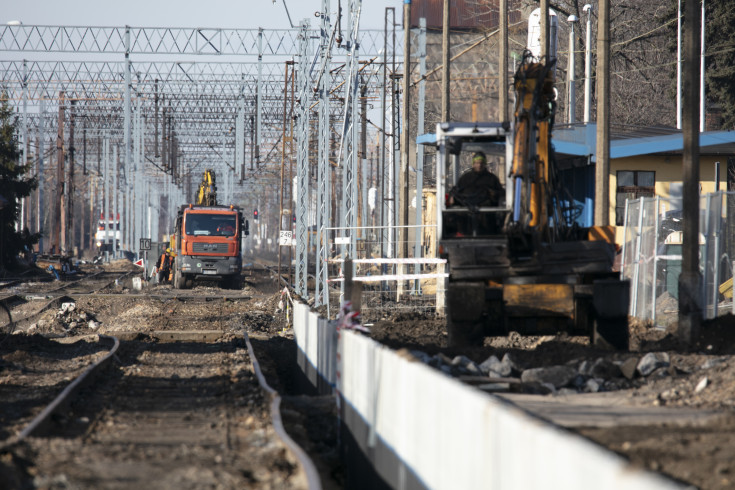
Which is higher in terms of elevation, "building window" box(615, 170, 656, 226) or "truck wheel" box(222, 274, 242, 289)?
"building window" box(615, 170, 656, 226)

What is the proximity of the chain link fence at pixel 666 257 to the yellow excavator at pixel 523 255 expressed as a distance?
253 centimetres

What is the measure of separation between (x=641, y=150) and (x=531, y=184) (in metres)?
11.1

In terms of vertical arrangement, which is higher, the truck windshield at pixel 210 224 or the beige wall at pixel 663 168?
the beige wall at pixel 663 168

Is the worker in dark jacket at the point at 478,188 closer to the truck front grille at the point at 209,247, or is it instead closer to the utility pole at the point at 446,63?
the utility pole at the point at 446,63

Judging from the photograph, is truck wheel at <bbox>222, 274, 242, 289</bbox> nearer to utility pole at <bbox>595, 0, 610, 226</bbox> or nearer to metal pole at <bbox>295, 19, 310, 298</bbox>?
metal pole at <bbox>295, 19, 310, 298</bbox>

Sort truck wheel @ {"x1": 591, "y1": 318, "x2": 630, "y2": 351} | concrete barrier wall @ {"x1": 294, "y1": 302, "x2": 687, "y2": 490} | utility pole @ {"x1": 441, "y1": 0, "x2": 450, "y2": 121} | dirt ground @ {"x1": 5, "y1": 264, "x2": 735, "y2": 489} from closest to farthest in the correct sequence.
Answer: concrete barrier wall @ {"x1": 294, "y1": 302, "x2": 687, "y2": 490}
dirt ground @ {"x1": 5, "y1": 264, "x2": 735, "y2": 489}
truck wheel @ {"x1": 591, "y1": 318, "x2": 630, "y2": 351}
utility pole @ {"x1": 441, "y1": 0, "x2": 450, "y2": 121}

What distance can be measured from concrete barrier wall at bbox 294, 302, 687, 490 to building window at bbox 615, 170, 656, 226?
17600mm

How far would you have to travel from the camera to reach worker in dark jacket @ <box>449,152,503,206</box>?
1547 centimetres

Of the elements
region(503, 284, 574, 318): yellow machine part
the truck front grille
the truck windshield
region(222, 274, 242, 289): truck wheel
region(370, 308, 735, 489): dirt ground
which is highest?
the truck windshield

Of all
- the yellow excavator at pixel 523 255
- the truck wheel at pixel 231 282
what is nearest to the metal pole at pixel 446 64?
the yellow excavator at pixel 523 255

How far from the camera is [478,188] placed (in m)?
15.5

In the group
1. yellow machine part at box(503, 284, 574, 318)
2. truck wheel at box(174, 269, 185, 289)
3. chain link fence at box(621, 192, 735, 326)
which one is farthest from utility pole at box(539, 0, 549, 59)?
truck wheel at box(174, 269, 185, 289)

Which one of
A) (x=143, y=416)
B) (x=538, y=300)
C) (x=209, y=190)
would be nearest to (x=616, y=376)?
(x=538, y=300)

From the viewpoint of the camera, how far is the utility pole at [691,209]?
51.1 feet
